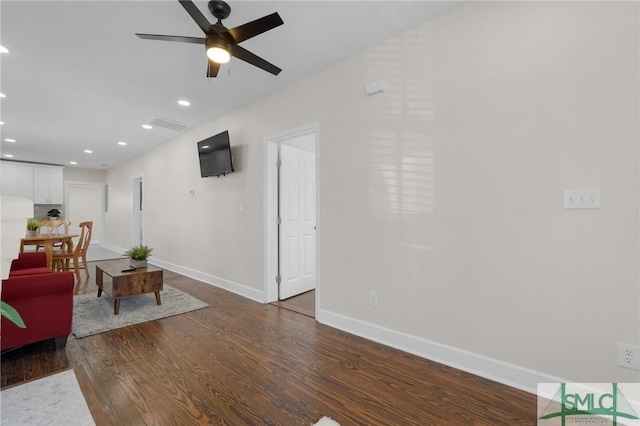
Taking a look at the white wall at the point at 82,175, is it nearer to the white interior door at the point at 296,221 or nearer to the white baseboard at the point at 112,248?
the white baseboard at the point at 112,248

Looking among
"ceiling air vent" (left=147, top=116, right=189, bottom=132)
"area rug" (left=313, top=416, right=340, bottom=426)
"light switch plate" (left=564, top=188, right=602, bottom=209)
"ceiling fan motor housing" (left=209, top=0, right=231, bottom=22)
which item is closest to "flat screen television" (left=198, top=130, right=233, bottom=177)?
"ceiling air vent" (left=147, top=116, right=189, bottom=132)

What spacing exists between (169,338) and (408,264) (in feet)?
7.40

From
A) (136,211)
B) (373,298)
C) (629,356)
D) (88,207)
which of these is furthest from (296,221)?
(88,207)

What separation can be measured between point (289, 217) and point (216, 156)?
1.50 metres

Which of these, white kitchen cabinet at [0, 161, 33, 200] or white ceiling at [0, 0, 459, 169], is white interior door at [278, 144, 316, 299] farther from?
white kitchen cabinet at [0, 161, 33, 200]

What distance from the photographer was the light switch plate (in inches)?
62.7

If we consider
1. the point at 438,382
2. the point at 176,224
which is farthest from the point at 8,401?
the point at 176,224

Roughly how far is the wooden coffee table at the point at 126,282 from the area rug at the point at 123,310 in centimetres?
13

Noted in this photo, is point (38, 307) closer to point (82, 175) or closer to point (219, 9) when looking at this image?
point (219, 9)

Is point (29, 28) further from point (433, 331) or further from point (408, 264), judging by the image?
point (433, 331)

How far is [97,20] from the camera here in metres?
2.15

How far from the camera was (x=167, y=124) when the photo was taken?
4.53m

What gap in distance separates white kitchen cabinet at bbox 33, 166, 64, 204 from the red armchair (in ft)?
24.6

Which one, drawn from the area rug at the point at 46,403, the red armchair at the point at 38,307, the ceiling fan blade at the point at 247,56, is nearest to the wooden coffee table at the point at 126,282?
the red armchair at the point at 38,307
